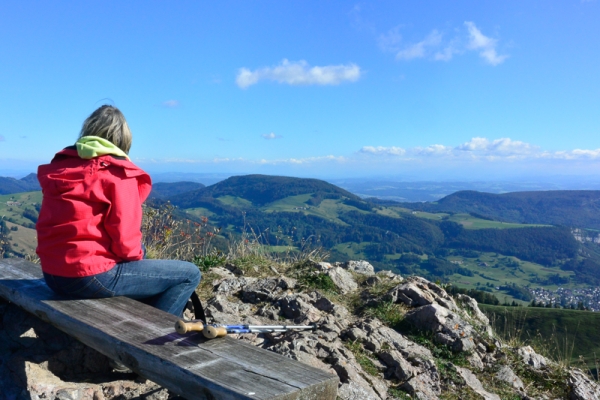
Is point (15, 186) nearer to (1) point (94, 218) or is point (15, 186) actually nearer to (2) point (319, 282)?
(2) point (319, 282)

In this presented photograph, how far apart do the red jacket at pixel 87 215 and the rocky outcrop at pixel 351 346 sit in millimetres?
877

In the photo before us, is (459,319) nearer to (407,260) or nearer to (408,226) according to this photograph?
(407,260)

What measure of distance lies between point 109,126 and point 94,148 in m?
0.36

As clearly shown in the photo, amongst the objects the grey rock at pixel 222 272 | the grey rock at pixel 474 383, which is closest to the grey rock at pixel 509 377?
the grey rock at pixel 474 383

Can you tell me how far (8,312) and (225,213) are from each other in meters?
152

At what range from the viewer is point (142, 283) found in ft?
12.2

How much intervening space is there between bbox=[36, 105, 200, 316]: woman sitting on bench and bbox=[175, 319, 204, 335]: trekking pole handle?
97 cm

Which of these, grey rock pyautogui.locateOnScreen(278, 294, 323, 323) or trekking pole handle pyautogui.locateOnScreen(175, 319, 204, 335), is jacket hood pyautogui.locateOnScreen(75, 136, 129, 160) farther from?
grey rock pyautogui.locateOnScreen(278, 294, 323, 323)

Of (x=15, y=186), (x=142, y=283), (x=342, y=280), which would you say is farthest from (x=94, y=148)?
(x=15, y=186)

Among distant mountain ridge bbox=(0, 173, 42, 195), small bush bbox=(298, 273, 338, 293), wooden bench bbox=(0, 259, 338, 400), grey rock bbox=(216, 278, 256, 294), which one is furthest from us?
distant mountain ridge bbox=(0, 173, 42, 195)

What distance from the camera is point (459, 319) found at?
233 inches

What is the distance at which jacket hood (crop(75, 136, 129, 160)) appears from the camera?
3.38 meters

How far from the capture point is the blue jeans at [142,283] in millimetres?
3549

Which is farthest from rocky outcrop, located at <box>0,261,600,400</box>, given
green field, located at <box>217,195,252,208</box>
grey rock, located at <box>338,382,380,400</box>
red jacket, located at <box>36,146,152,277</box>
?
green field, located at <box>217,195,252,208</box>
